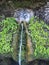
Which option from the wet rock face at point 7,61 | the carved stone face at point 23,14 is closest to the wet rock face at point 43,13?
the carved stone face at point 23,14

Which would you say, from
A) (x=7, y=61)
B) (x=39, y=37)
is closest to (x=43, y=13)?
(x=39, y=37)

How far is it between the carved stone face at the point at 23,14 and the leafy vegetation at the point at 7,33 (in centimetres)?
22

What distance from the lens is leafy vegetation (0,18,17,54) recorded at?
12.3 feet

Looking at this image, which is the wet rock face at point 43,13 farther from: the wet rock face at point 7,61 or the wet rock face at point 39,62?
the wet rock face at point 7,61

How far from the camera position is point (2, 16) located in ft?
14.7

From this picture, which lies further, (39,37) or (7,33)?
(7,33)

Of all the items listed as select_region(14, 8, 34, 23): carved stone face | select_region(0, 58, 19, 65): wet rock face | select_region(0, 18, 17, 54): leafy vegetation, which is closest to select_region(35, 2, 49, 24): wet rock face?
select_region(14, 8, 34, 23): carved stone face

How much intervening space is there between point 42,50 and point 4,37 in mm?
591

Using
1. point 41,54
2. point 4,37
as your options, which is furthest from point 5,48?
point 41,54

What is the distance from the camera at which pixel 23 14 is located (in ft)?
14.4

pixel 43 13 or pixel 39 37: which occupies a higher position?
pixel 43 13

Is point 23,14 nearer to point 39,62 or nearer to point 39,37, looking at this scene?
point 39,37

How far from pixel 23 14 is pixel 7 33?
583 millimetres

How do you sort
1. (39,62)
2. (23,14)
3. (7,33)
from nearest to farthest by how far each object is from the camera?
(39,62) < (7,33) < (23,14)
